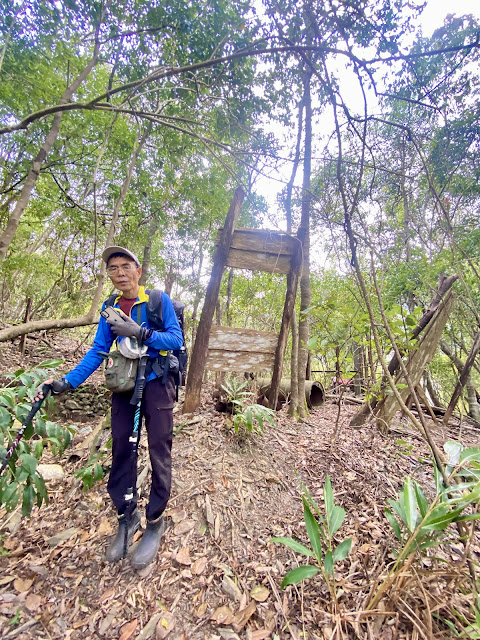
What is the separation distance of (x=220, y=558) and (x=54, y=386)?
5.74 ft

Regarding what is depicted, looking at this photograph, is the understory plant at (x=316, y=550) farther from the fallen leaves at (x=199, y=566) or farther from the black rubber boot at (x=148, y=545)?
the black rubber boot at (x=148, y=545)

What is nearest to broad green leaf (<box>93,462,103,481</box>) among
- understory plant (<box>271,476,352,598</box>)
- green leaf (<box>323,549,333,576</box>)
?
understory plant (<box>271,476,352,598</box>)

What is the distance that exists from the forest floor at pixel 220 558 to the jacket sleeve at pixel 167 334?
1.45 metres

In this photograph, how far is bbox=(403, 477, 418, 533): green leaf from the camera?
1384 mm

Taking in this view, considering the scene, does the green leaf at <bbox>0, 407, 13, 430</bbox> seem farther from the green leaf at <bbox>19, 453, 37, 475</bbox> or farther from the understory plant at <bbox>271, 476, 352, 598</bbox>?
the understory plant at <bbox>271, 476, 352, 598</bbox>

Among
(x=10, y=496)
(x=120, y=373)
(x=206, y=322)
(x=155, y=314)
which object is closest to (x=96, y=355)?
(x=120, y=373)

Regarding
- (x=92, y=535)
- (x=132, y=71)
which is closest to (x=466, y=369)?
(x=92, y=535)

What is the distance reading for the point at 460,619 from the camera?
1.35m

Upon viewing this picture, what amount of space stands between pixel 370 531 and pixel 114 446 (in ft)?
6.82

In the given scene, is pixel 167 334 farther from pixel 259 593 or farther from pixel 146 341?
pixel 259 593

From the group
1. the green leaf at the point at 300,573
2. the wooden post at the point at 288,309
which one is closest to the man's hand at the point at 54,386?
the green leaf at the point at 300,573

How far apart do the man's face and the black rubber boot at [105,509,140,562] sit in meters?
1.79

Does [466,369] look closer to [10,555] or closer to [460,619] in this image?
[460,619]

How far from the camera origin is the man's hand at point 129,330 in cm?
204
